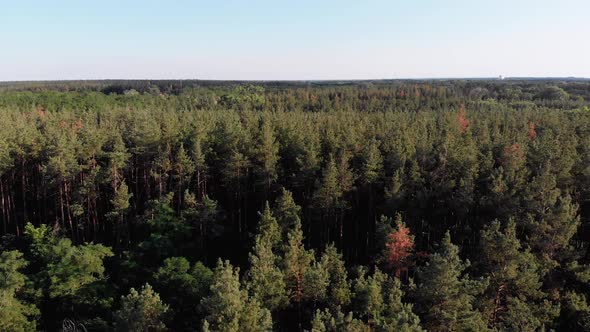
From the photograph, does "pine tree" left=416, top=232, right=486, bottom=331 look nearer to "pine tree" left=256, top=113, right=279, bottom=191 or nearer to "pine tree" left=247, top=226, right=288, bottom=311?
"pine tree" left=247, top=226, right=288, bottom=311

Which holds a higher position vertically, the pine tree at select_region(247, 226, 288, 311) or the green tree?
the pine tree at select_region(247, 226, 288, 311)

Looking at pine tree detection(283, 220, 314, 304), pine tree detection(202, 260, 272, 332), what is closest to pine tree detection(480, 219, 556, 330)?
pine tree detection(283, 220, 314, 304)

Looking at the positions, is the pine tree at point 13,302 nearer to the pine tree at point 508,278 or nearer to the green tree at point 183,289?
the green tree at point 183,289

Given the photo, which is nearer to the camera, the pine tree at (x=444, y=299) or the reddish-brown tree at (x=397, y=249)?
the pine tree at (x=444, y=299)

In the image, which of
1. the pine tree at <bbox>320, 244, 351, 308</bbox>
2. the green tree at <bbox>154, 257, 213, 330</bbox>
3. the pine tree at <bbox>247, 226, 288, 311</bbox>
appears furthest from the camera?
the green tree at <bbox>154, 257, 213, 330</bbox>

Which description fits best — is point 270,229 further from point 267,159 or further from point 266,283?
point 267,159

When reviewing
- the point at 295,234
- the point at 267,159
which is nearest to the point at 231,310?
the point at 295,234

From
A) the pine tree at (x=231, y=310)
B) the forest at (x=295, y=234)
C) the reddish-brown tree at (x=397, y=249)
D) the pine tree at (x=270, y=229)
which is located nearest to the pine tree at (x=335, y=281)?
the forest at (x=295, y=234)

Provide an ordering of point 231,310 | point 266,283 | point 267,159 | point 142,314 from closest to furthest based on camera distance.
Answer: point 231,310 < point 142,314 < point 266,283 < point 267,159
